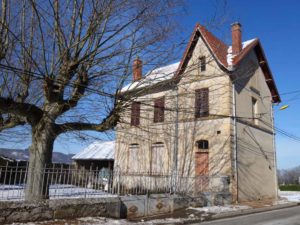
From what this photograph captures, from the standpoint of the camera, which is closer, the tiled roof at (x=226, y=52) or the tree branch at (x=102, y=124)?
the tree branch at (x=102, y=124)

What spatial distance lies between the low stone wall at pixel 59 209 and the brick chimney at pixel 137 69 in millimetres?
4045

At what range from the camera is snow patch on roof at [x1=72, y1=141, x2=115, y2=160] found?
2767 centimetres

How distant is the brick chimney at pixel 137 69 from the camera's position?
10.0m

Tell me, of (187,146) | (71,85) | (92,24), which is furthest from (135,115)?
(187,146)

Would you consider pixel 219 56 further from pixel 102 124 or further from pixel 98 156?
pixel 98 156

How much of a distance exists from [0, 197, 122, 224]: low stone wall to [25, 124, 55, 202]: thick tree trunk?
0.43 metres

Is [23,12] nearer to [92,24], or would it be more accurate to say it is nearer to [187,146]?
[92,24]

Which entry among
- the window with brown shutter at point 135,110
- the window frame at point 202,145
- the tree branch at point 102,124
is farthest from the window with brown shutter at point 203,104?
the tree branch at point 102,124

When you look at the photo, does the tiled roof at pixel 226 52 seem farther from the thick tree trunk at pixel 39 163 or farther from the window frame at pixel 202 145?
the thick tree trunk at pixel 39 163

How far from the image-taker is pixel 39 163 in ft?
31.1

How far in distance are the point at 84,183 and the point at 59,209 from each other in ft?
4.14

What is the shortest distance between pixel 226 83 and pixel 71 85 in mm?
10396

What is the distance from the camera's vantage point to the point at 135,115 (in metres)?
12.5

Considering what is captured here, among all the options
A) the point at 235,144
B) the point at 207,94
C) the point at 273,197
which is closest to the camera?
the point at 235,144
